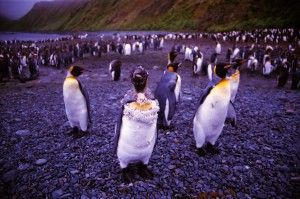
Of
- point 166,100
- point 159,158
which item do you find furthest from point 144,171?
point 166,100

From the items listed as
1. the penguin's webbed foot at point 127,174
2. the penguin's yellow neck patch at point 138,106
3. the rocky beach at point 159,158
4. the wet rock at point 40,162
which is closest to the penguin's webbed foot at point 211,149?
the rocky beach at point 159,158

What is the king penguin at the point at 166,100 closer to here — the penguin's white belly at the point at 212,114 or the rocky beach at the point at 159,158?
the rocky beach at the point at 159,158

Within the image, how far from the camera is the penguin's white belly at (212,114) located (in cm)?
392

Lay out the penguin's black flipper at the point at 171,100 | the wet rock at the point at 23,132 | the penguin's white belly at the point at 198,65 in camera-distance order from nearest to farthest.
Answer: the wet rock at the point at 23,132, the penguin's black flipper at the point at 171,100, the penguin's white belly at the point at 198,65

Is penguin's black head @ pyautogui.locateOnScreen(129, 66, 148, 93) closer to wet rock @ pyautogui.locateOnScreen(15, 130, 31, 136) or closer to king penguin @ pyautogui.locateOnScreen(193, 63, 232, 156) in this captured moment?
king penguin @ pyautogui.locateOnScreen(193, 63, 232, 156)

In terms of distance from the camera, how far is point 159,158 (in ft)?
13.3

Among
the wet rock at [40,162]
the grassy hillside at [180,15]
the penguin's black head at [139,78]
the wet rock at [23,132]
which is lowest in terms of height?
the wet rock at [40,162]

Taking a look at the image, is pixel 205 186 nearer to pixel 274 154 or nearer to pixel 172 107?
pixel 274 154

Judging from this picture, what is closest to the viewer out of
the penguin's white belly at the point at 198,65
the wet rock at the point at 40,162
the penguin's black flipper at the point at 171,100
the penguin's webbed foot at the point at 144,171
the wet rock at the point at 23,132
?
the penguin's webbed foot at the point at 144,171

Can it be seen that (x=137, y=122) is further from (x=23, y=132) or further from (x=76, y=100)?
(x=23, y=132)

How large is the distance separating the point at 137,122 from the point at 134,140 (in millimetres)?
272

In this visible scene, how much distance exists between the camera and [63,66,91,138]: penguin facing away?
4590mm

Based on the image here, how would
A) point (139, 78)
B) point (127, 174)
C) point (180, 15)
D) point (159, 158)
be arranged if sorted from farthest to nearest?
point (180, 15) < point (159, 158) < point (127, 174) < point (139, 78)

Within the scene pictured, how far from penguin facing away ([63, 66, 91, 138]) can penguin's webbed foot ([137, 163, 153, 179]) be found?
1899 millimetres
